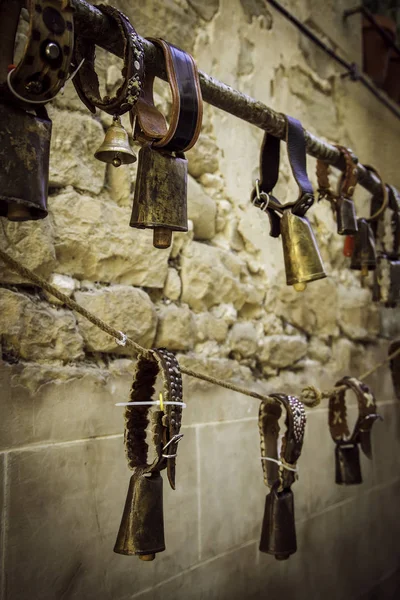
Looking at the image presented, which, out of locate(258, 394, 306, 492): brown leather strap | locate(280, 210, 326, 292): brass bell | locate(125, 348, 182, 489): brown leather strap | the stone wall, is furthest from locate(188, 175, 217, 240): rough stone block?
locate(125, 348, 182, 489): brown leather strap

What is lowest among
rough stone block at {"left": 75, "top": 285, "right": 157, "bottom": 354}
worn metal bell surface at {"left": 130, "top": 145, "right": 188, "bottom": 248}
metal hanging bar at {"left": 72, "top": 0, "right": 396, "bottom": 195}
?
rough stone block at {"left": 75, "top": 285, "right": 157, "bottom": 354}

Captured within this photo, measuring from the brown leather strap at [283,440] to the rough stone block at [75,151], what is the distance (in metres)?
0.74

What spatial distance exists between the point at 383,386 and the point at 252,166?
4.32 ft

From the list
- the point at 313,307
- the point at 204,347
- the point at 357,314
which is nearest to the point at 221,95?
the point at 204,347

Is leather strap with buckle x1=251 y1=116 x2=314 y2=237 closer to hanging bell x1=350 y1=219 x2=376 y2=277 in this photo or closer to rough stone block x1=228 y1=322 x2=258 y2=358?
hanging bell x1=350 y1=219 x2=376 y2=277

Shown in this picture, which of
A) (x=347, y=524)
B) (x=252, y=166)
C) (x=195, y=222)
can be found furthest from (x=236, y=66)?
(x=347, y=524)

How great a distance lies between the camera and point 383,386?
2.48 m

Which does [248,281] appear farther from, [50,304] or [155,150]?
[155,150]

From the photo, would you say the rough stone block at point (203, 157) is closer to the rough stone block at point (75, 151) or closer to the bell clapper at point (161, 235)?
the rough stone block at point (75, 151)

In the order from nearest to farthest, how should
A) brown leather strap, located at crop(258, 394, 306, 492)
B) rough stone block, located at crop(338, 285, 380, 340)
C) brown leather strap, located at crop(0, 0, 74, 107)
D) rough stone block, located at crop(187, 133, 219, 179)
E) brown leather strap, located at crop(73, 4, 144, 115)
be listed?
brown leather strap, located at crop(0, 0, 74, 107) → brown leather strap, located at crop(73, 4, 144, 115) → brown leather strap, located at crop(258, 394, 306, 492) → rough stone block, located at crop(187, 133, 219, 179) → rough stone block, located at crop(338, 285, 380, 340)

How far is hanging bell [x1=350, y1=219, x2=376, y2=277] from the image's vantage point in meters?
1.54

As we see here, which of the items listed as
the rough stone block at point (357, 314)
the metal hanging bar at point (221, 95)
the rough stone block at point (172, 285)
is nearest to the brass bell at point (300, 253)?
the metal hanging bar at point (221, 95)

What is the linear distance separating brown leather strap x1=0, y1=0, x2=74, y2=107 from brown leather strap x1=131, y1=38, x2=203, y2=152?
0.19 meters

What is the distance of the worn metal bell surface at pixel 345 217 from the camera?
140cm
